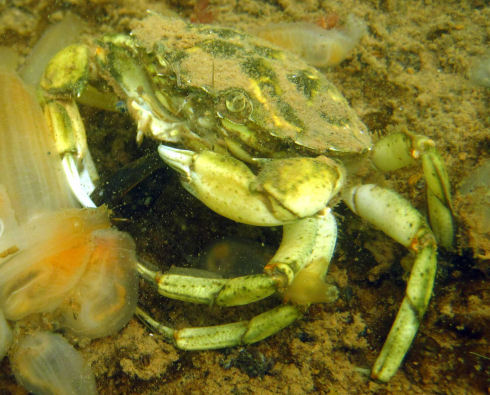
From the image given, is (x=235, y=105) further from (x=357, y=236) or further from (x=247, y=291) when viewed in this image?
(x=357, y=236)

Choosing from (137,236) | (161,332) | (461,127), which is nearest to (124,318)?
(161,332)

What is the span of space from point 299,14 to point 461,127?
1.70m

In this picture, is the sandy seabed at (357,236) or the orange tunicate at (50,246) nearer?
the orange tunicate at (50,246)

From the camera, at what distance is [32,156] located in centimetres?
217

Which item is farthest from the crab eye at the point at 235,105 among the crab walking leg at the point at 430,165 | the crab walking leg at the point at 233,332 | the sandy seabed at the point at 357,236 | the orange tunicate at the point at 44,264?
the crab walking leg at the point at 233,332

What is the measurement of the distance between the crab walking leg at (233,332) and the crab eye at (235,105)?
3.88ft

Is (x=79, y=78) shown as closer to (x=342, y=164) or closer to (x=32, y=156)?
(x=32, y=156)

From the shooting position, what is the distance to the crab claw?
1.84 m

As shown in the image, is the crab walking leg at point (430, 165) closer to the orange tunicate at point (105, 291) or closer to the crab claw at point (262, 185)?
the crab claw at point (262, 185)

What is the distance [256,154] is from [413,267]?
1.20 metres

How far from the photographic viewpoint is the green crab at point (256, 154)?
1.93 metres

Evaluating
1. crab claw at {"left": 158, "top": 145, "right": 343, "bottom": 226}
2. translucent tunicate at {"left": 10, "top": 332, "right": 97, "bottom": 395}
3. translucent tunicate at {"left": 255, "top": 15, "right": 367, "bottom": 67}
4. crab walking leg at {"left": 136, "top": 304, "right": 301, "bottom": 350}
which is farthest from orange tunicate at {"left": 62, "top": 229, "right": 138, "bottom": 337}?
translucent tunicate at {"left": 255, "top": 15, "right": 367, "bottom": 67}

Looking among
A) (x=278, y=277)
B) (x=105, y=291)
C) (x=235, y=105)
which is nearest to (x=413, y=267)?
(x=278, y=277)

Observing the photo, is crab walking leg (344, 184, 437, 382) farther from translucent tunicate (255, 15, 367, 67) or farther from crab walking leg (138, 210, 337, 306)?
translucent tunicate (255, 15, 367, 67)
